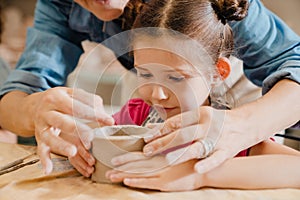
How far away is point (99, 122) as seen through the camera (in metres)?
0.67

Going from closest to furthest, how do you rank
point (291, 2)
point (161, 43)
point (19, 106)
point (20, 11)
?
point (161, 43) → point (19, 106) → point (291, 2) → point (20, 11)

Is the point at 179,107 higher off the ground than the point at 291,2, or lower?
lower

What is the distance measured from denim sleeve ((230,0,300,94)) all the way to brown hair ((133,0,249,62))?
0.32 feet

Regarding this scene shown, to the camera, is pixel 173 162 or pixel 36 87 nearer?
pixel 173 162

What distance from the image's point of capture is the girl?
0.65 m

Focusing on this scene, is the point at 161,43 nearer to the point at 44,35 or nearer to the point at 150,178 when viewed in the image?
the point at 150,178

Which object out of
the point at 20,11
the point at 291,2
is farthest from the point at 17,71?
the point at 20,11

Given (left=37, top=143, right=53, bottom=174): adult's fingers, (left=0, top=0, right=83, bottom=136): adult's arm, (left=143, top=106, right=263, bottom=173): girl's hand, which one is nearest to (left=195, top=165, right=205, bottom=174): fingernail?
(left=143, top=106, right=263, bottom=173): girl's hand

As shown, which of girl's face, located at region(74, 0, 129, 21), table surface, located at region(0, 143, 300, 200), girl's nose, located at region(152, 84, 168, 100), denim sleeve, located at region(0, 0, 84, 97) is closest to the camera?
table surface, located at region(0, 143, 300, 200)

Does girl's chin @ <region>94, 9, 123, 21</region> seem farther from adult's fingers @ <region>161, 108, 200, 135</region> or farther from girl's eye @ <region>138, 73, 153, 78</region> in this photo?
adult's fingers @ <region>161, 108, 200, 135</region>

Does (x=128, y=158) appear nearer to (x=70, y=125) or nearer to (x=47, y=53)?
(x=70, y=125)

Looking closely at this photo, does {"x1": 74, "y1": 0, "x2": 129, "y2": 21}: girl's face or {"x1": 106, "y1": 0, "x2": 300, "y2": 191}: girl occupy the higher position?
{"x1": 74, "y1": 0, "x2": 129, "y2": 21}: girl's face

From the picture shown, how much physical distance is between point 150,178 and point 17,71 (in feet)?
1.65

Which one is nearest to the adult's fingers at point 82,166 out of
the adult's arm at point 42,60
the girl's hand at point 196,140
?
the girl's hand at point 196,140
